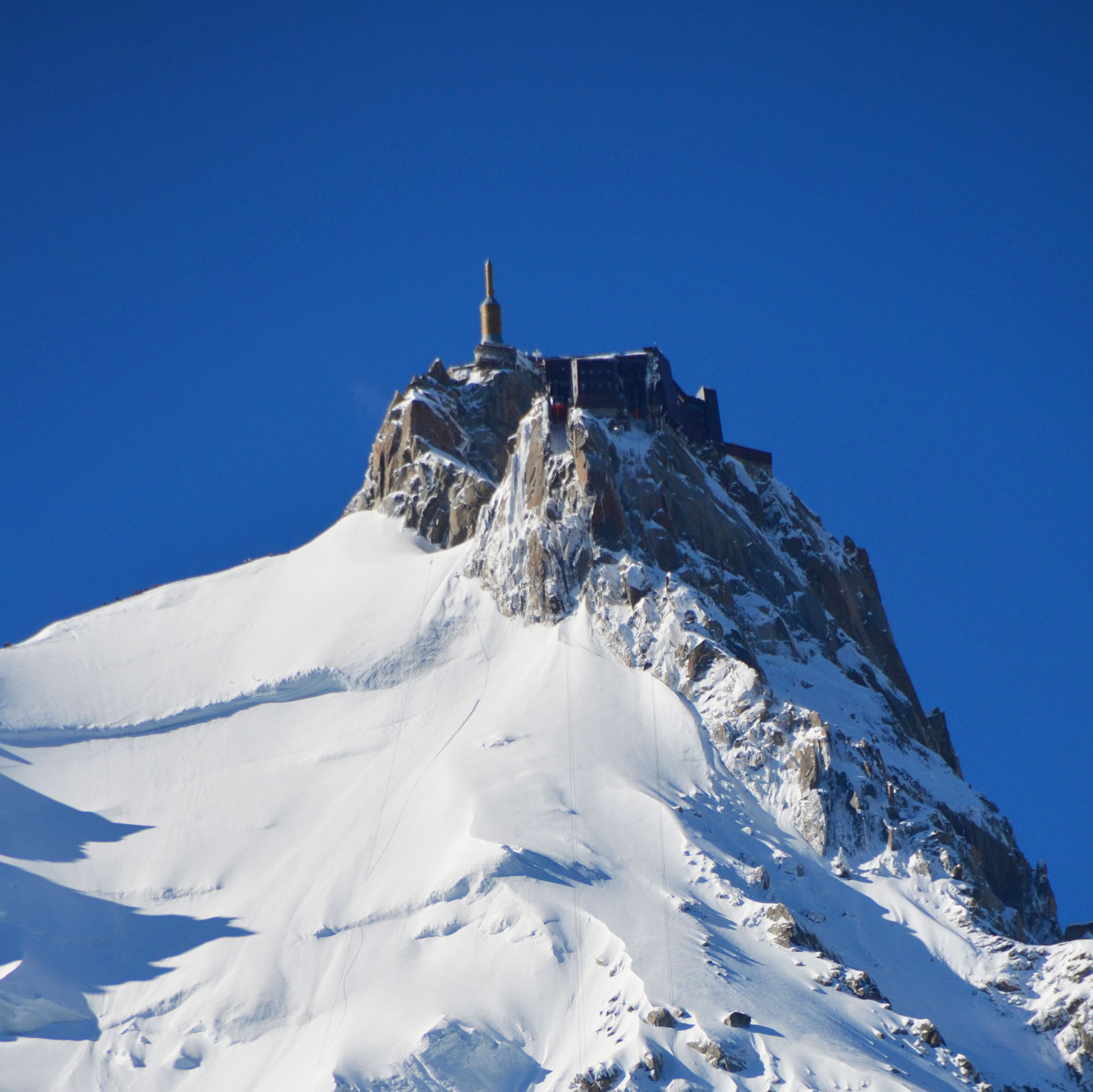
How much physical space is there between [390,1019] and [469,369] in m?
87.4

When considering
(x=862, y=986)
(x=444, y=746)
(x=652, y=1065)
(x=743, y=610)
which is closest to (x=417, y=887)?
(x=444, y=746)

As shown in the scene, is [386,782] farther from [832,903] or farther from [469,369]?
[469,369]

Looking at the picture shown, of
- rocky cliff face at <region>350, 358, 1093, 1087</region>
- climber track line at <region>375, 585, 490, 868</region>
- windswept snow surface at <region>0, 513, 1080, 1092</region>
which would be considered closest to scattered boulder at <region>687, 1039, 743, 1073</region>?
windswept snow surface at <region>0, 513, 1080, 1092</region>

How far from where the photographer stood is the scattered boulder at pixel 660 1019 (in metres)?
108

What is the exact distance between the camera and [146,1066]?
116688 millimetres

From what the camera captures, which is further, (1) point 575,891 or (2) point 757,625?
(2) point 757,625

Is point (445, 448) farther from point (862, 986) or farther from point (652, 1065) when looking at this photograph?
point (652, 1065)

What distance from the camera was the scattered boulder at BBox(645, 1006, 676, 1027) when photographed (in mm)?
108438

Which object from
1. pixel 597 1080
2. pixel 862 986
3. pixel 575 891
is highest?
→ pixel 575 891

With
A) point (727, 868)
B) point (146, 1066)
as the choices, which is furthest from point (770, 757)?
point (146, 1066)

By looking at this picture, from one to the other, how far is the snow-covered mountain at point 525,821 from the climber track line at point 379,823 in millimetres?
298

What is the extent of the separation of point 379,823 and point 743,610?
34948mm

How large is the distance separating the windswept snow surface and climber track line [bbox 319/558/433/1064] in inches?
7.3

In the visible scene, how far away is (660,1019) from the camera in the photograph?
108562 mm
